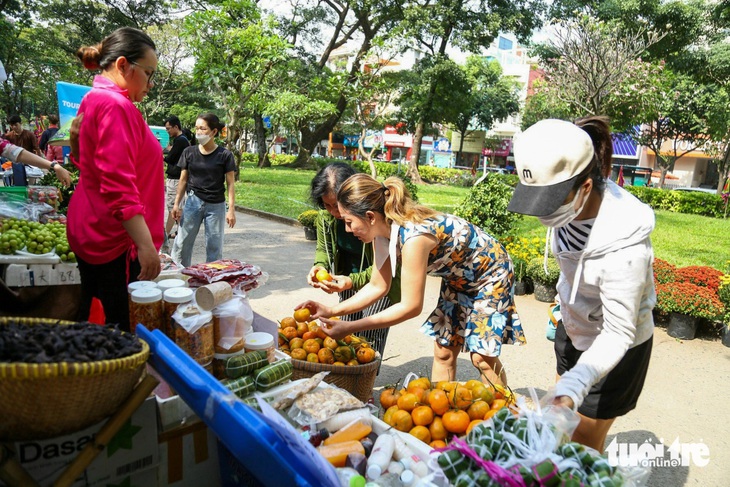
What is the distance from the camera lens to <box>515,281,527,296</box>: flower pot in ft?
22.2

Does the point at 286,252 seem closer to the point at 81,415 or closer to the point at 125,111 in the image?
the point at 125,111

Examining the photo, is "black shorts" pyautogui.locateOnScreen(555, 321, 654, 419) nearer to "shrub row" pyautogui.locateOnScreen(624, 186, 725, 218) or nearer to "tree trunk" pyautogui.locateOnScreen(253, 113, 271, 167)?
"shrub row" pyautogui.locateOnScreen(624, 186, 725, 218)

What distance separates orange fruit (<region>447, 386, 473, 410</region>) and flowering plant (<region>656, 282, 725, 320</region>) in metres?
4.29

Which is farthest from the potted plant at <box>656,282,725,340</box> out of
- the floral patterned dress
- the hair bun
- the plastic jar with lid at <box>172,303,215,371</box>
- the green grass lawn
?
the hair bun

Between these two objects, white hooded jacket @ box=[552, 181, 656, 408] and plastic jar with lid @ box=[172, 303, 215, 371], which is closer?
white hooded jacket @ box=[552, 181, 656, 408]

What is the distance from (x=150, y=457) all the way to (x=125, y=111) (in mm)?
1352

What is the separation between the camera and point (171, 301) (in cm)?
194

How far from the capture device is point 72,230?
2227 millimetres

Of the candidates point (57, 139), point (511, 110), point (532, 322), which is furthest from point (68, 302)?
point (511, 110)

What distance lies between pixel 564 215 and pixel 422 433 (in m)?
1.00

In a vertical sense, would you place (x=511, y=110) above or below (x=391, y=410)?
above

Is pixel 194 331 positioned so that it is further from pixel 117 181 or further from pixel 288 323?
pixel 288 323

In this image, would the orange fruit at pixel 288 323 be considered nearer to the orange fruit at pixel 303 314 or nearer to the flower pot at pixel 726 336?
the orange fruit at pixel 303 314

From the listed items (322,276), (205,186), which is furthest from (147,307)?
(205,186)
